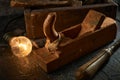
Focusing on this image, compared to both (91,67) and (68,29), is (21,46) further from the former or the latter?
(91,67)

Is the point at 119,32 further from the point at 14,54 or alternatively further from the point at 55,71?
the point at 14,54

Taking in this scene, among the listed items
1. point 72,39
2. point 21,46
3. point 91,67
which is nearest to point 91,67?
point 91,67

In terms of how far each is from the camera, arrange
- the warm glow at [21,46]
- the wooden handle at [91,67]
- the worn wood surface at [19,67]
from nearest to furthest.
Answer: the wooden handle at [91,67] < the worn wood surface at [19,67] < the warm glow at [21,46]

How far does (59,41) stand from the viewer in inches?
49.6

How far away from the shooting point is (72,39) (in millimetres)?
1332

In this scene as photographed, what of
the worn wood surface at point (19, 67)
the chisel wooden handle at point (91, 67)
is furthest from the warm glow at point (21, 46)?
the chisel wooden handle at point (91, 67)

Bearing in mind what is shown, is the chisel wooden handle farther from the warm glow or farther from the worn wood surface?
the warm glow

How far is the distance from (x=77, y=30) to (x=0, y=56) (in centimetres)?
56

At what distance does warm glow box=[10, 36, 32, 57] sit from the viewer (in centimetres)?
138

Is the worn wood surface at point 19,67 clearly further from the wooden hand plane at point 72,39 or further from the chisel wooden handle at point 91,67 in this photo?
the chisel wooden handle at point 91,67

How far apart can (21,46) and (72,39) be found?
0.34 m

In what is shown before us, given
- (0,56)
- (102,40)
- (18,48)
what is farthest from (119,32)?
(0,56)

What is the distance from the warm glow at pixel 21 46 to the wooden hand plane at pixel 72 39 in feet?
0.28

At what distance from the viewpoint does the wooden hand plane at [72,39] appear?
1.26 m
